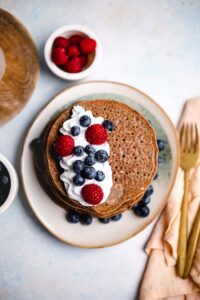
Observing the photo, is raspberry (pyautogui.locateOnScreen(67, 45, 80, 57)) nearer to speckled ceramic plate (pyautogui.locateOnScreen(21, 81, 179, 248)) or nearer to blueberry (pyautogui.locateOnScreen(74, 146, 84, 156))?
speckled ceramic plate (pyautogui.locateOnScreen(21, 81, 179, 248))

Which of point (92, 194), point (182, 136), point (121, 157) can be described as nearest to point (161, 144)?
point (182, 136)

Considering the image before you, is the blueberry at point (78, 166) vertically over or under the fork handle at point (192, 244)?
over

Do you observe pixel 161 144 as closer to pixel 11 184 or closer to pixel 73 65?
pixel 73 65

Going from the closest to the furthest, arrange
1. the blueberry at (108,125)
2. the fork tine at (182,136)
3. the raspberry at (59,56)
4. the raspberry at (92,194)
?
the raspberry at (92,194) → the blueberry at (108,125) → the raspberry at (59,56) → the fork tine at (182,136)

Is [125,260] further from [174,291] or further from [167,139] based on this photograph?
[167,139]

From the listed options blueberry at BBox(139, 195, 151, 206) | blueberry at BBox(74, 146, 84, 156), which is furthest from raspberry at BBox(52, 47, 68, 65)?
blueberry at BBox(139, 195, 151, 206)

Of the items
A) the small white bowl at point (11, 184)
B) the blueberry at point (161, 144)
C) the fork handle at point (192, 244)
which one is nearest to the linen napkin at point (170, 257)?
the fork handle at point (192, 244)

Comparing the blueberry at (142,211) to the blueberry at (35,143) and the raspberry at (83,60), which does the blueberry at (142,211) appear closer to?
the blueberry at (35,143)

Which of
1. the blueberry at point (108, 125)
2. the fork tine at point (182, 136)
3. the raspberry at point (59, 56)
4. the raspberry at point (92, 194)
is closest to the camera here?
the raspberry at point (92, 194)

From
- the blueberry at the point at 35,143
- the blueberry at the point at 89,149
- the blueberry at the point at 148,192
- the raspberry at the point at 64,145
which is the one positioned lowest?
the blueberry at the point at 148,192
